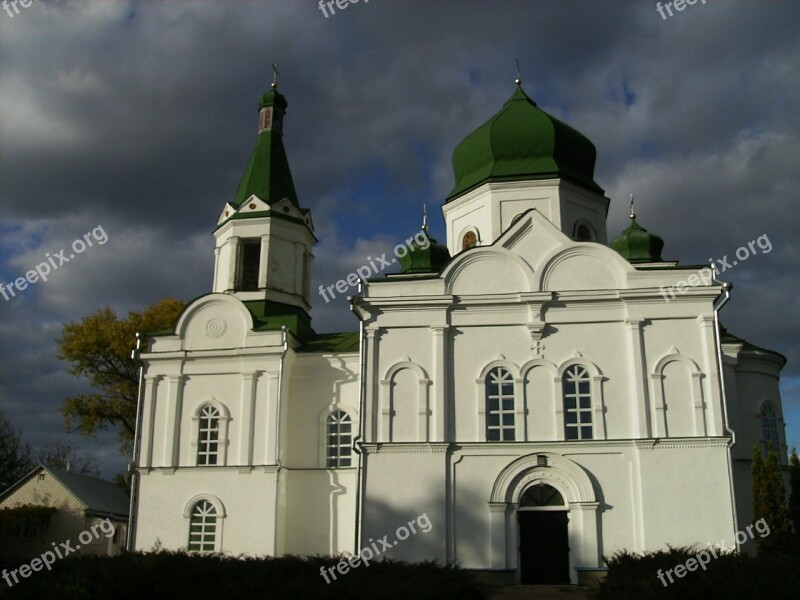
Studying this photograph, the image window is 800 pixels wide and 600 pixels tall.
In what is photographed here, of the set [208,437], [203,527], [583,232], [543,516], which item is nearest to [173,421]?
[208,437]

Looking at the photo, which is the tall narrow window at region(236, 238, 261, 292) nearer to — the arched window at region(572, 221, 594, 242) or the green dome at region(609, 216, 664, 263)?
the arched window at region(572, 221, 594, 242)

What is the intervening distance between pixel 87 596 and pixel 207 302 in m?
12.8

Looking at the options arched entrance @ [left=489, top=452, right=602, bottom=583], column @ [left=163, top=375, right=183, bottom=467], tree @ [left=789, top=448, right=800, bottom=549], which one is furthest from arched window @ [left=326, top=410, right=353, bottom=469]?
tree @ [left=789, top=448, right=800, bottom=549]

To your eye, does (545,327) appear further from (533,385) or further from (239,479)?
(239,479)

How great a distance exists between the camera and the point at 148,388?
22.2 m

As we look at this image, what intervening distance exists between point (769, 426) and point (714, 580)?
11.8 meters

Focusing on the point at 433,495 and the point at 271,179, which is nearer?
the point at 433,495

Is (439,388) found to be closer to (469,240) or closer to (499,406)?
(499,406)

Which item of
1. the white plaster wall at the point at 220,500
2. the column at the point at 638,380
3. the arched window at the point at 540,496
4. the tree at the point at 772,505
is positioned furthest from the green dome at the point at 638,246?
the white plaster wall at the point at 220,500

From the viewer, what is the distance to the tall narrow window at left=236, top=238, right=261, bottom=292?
24.4m

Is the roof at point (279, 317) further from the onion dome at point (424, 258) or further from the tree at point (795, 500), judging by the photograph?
the tree at point (795, 500)

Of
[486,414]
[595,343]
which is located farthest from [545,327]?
[486,414]

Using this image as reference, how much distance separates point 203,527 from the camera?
20.9 metres

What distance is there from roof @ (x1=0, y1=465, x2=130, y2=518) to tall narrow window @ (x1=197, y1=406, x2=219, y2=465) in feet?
44.5
